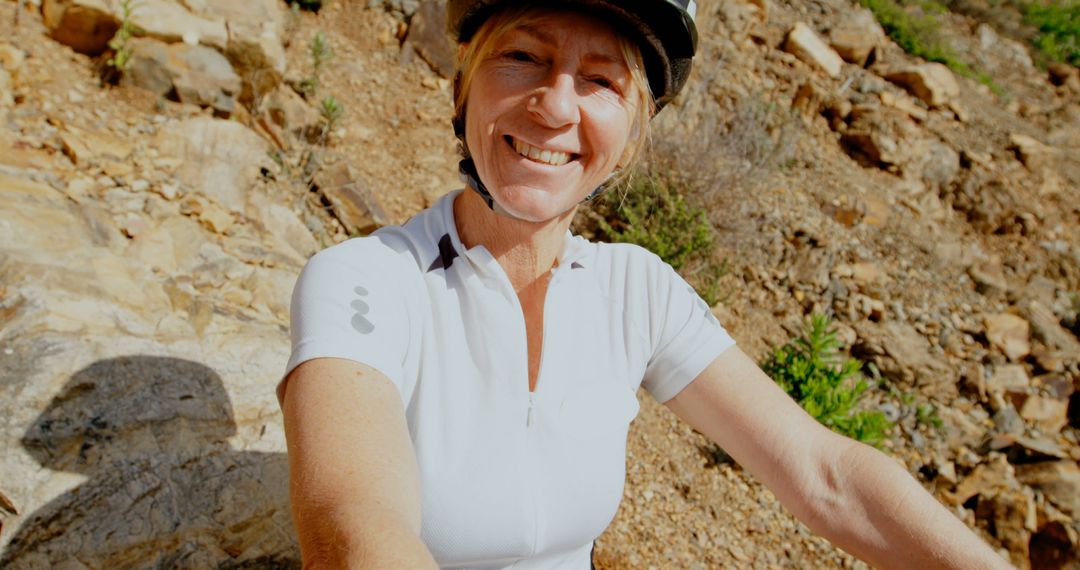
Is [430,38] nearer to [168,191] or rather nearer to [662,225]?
[662,225]

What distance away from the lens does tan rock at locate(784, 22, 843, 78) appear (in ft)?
27.3

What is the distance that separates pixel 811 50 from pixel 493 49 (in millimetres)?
7932

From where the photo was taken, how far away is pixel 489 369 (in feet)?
5.04

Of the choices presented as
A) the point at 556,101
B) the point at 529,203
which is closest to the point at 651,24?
the point at 556,101

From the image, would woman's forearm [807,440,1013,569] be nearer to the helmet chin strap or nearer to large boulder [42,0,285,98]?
the helmet chin strap

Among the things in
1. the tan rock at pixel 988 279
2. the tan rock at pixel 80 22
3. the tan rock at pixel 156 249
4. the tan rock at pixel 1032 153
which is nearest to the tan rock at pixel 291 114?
the tan rock at pixel 80 22

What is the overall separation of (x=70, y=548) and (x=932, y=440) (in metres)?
5.22

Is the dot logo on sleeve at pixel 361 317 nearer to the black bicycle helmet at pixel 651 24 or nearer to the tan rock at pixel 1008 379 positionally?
the black bicycle helmet at pixel 651 24

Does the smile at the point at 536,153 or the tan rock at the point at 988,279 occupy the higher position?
the smile at the point at 536,153

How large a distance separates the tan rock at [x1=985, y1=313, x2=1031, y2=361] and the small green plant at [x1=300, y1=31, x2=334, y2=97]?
631cm

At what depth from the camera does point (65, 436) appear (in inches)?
76.8

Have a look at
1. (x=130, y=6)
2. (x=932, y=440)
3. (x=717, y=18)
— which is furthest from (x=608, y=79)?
(x=717, y=18)

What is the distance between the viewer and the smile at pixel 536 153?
165 cm

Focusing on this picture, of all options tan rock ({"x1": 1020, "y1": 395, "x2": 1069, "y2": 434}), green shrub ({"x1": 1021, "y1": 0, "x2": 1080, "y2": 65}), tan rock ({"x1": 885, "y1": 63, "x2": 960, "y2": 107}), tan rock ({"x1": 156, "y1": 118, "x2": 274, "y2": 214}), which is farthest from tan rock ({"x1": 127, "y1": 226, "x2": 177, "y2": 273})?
green shrub ({"x1": 1021, "y1": 0, "x2": 1080, "y2": 65})
